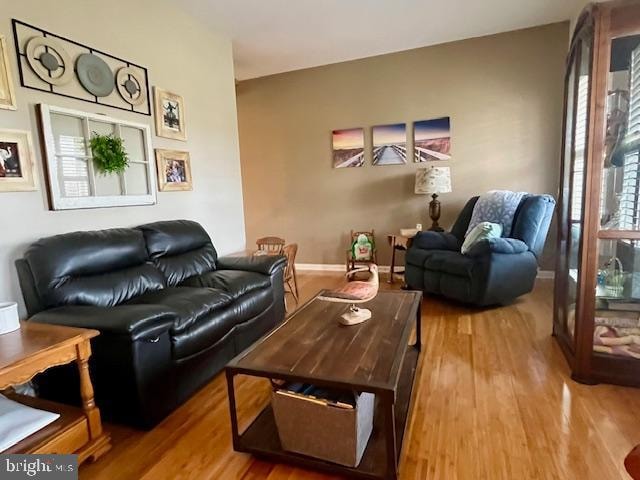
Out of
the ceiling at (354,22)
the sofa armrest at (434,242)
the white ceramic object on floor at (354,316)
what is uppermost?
the ceiling at (354,22)

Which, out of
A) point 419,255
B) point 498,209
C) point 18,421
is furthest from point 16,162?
point 498,209

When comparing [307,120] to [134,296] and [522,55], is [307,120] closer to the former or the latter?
[522,55]

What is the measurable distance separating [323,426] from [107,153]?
220cm

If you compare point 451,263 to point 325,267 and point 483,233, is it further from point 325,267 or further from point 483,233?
point 325,267

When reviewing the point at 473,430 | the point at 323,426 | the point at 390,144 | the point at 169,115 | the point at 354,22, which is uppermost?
the point at 354,22

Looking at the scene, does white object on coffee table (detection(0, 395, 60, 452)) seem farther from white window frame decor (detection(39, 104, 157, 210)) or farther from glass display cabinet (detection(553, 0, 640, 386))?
glass display cabinet (detection(553, 0, 640, 386))

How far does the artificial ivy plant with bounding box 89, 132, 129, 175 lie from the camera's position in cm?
241

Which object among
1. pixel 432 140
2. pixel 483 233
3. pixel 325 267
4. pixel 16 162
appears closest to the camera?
pixel 16 162

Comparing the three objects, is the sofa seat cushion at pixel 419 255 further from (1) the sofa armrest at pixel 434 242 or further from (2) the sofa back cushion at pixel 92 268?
(2) the sofa back cushion at pixel 92 268

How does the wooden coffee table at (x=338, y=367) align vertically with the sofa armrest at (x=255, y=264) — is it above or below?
below

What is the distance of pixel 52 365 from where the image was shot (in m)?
1.41

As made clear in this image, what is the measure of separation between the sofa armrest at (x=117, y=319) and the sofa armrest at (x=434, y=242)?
2.65 metres

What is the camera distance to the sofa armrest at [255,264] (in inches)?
111

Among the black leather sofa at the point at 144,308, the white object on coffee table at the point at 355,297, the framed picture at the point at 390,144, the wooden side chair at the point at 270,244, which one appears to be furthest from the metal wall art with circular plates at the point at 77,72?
the framed picture at the point at 390,144
